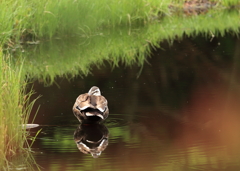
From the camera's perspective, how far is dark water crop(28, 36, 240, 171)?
5.94 metres

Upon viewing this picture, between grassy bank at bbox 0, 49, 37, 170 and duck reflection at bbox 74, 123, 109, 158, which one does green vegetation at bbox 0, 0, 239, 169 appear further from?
grassy bank at bbox 0, 49, 37, 170

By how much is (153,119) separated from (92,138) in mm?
941

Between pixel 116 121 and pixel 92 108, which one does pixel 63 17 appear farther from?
pixel 92 108

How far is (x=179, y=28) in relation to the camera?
17.7 meters

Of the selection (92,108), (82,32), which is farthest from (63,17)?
A: (92,108)

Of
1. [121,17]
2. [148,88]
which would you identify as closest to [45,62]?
[148,88]

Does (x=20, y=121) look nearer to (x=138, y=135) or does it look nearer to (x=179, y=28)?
(x=138, y=135)

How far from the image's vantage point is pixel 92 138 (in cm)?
696

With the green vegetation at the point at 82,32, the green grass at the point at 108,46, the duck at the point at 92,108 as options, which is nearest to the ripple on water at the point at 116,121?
the duck at the point at 92,108

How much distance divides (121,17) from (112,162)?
Answer: 10.8m

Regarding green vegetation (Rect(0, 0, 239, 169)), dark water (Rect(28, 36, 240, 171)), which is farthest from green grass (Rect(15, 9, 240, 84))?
dark water (Rect(28, 36, 240, 171))

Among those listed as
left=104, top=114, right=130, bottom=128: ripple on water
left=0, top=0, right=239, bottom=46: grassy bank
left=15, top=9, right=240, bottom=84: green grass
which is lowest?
left=104, top=114, right=130, bottom=128: ripple on water

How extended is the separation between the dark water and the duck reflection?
0.05 ft

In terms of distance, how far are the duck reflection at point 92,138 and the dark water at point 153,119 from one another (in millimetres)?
16
